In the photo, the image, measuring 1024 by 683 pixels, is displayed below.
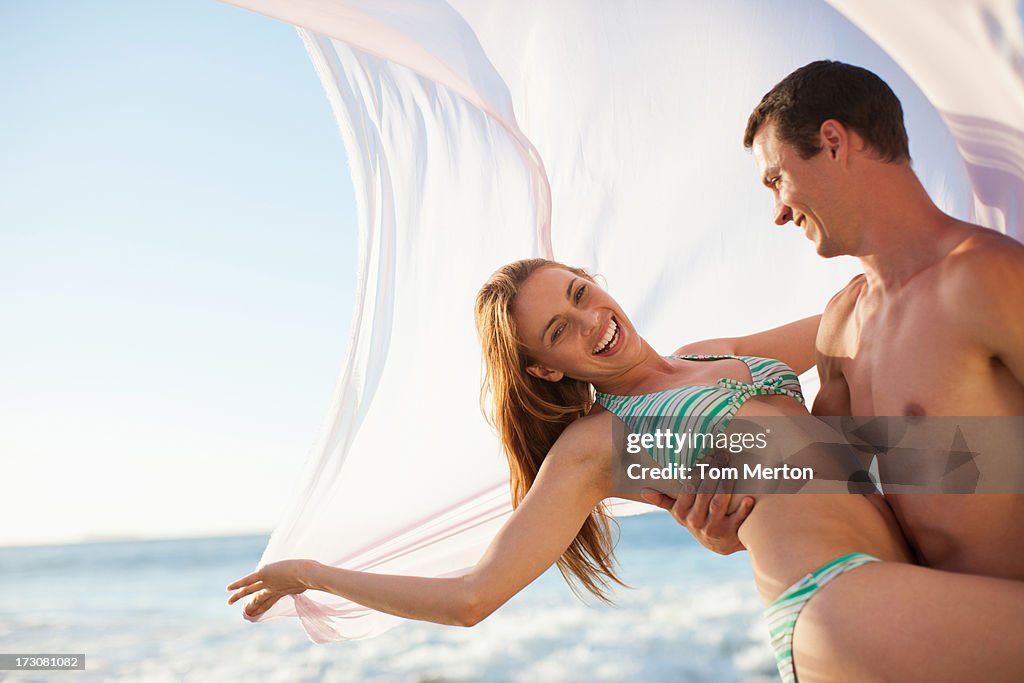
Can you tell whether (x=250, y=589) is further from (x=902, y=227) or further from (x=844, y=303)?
(x=902, y=227)

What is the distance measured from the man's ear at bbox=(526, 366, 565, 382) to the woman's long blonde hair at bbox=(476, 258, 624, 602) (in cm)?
2

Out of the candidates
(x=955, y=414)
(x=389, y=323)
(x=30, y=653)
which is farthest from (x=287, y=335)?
(x=955, y=414)

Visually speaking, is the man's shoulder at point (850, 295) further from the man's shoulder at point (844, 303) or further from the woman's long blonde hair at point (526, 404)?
the woman's long blonde hair at point (526, 404)

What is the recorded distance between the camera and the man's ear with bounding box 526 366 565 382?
8.24 feet

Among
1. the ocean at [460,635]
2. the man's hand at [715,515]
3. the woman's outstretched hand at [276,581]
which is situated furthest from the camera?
the ocean at [460,635]

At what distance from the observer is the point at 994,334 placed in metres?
1.71

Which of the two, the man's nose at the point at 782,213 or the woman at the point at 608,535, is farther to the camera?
the man's nose at the point at 782,213

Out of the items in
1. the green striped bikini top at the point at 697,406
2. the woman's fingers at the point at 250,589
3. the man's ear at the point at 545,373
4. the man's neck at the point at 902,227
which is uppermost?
the man's neck at the point at 902,227

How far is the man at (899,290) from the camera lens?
5.80ft

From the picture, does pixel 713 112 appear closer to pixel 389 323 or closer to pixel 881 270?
pixel 881 270

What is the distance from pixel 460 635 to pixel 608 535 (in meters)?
7.64

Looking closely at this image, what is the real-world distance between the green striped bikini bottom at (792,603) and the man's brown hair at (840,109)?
89 cm

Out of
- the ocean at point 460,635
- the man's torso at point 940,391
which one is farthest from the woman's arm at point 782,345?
the ocean at point 460,635

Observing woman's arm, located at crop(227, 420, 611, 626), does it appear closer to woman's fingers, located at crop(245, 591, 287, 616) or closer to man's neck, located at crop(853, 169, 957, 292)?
woman's fingers, located at crop(245, 591, 287, 616)
